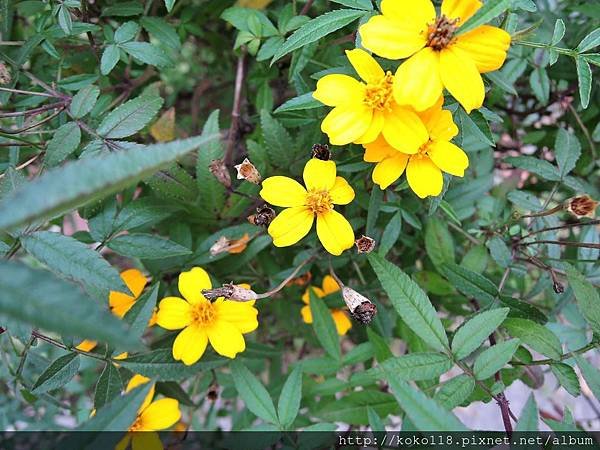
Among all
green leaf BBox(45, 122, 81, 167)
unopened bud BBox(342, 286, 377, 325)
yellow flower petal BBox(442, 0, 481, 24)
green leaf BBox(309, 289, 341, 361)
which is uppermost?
yellow flower petal BBox(442, 0, 481, 24)

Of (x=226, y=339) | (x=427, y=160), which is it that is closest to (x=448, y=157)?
(x=427, y=160)

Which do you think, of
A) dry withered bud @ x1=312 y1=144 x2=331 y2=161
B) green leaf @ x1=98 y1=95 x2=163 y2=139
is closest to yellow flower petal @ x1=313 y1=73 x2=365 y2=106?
dry withered bud @ x1=312 y1=144 x2=331 y2=161

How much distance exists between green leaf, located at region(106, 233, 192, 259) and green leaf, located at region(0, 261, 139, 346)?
449 mm

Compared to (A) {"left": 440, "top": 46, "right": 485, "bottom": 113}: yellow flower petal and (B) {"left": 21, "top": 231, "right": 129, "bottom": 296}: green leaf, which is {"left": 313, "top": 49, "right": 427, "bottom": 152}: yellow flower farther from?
(B) {"left": 21, "top": 231, "right": 129, "bottom": 296}: green leaf

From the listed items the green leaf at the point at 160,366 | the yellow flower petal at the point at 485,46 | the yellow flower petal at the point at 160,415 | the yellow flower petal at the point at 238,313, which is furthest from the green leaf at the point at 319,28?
the yellow flower petal at the point at 160,415

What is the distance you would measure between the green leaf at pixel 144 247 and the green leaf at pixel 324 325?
0.29 meters

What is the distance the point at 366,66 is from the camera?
727mm

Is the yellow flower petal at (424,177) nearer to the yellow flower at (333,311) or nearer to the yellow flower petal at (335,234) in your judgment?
the yellow flower petal at (335,234)

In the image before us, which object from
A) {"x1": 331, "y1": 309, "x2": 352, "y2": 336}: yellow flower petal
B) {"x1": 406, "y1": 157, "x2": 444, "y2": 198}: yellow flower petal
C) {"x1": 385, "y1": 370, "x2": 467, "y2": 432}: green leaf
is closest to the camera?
{"x1": 385, "y1": 370, "x2": 467, "y2": 432}: green leaf

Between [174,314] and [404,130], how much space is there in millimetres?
492

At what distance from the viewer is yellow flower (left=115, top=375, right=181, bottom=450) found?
0.93m

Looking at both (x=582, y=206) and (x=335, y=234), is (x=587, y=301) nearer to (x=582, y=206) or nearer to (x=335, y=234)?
(x=582, y=206)

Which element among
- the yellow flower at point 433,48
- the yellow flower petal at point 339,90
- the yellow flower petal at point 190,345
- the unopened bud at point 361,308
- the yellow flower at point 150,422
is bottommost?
the yellow flower at point 150,422

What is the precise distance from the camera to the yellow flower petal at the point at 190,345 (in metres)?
0.90
